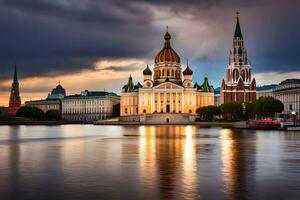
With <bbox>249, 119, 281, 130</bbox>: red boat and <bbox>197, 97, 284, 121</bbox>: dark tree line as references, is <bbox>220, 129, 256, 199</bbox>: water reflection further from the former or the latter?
<bbox>197, 97, 284, 121</bbox>: dark tree line

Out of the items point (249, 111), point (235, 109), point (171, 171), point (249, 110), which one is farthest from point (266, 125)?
point (171, 171)

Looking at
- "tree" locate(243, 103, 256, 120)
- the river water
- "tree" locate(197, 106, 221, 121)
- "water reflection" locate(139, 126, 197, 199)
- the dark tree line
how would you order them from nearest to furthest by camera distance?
the river water < "water reflection" locate(139, 126, 197, 199) < the dark tree line < "tree" locate(243, 103, 256, 120) < "tree" locate(197, 106, 221, 121)

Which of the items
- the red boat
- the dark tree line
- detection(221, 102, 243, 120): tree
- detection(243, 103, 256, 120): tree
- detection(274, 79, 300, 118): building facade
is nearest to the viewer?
the red boat

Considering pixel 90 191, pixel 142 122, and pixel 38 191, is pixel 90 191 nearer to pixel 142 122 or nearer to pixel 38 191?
pixel 38 191

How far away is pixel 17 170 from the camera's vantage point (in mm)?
28812

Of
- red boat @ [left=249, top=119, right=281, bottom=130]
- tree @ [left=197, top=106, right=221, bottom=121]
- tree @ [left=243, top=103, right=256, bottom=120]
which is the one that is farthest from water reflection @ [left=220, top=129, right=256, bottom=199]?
tree @ [left=197, top=106, right=221, bottom=121]

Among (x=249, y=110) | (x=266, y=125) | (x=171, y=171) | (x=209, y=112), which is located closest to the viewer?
(x=171, y=171)

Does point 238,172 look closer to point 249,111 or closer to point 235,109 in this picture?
point 249,111

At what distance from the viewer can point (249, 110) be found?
142000mm

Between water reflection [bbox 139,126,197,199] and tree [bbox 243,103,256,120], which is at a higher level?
tree [bbox 243,103,256,120]

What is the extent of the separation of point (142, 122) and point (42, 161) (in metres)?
145

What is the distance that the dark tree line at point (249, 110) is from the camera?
431ft

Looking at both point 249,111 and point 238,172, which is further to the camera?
point 249,111

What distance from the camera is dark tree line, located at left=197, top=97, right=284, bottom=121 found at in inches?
5177
